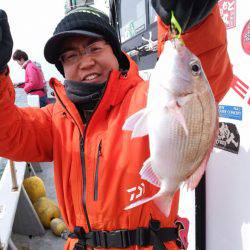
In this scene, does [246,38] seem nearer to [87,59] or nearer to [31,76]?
[87,59]

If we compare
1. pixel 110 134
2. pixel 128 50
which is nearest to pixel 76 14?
pixel 110 134

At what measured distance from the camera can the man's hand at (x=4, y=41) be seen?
1713 mm

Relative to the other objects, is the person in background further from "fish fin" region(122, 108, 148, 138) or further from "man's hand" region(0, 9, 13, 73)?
"fish fin" region(122, 108, 148, 138)

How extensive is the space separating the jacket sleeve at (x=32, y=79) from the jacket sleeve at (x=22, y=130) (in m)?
8.21

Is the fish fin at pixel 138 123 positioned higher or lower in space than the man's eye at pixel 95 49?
lower

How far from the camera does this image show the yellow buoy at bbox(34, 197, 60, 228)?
4246mm

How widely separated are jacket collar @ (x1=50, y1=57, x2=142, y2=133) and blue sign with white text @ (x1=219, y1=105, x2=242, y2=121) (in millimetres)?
548

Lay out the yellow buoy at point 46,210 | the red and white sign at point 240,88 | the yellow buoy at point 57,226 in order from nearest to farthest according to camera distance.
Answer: the red and white sign at point 240,88
the yellow buoy at point 57,226
the yellow buoy at point 46,210

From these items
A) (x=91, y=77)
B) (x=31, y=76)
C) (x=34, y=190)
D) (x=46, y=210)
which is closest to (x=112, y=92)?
(x=91, y=77)

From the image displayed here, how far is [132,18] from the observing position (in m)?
4.08

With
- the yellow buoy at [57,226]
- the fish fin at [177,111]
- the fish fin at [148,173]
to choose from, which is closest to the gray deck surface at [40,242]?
the yellow buoy at [57,226]

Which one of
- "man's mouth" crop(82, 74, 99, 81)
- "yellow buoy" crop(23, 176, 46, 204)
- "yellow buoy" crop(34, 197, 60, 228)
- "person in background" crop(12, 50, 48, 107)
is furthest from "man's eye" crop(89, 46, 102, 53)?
"person in background" crop(12, 50, 48, 107)

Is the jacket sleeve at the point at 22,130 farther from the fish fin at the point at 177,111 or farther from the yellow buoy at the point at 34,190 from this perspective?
the yellow buoy at the point at 34,190

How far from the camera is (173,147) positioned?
50.6 inches
